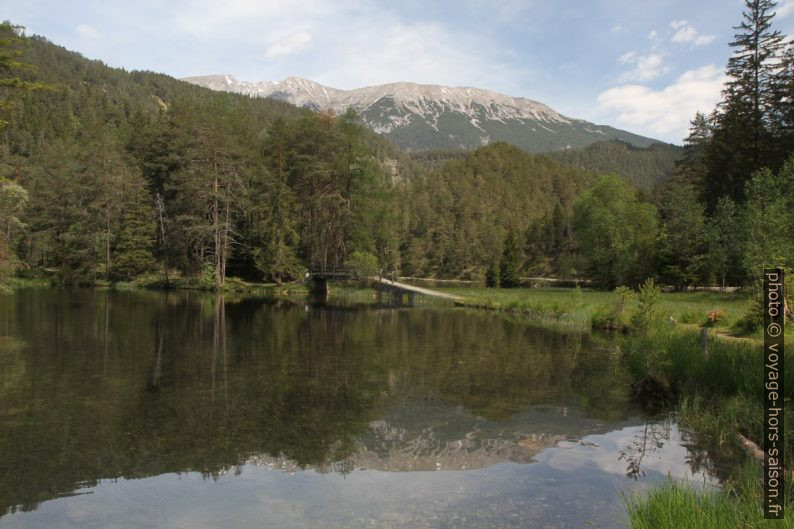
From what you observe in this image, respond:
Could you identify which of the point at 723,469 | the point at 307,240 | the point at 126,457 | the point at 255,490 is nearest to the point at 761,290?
the point at 723,469

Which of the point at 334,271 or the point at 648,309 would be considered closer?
the point at 648,309

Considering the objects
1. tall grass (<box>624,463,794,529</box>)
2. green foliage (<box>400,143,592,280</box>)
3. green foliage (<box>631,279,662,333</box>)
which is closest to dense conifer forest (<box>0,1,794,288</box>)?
green foliage (<box>631,279,662,333</box>)

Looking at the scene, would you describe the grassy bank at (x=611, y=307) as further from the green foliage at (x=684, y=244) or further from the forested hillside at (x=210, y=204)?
the forested hillside at (x=210, y=204)

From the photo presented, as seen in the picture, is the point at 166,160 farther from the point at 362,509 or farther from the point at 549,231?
the point at 549,231

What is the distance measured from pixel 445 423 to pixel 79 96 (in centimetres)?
18022

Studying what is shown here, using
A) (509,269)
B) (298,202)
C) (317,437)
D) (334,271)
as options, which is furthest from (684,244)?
(317,437)

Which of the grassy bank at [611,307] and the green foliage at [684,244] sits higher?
the green foliage at [684,244]

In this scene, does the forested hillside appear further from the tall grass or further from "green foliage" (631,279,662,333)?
the tall grass

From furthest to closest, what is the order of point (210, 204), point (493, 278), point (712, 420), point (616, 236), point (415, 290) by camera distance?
1. point (493, 278)
2. point (210, 204)
3. point (616, 236)
4. point (415, 290)
5. point (712, 420)

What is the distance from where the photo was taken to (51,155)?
294ft

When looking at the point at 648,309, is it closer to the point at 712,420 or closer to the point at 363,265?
the point at 712,420

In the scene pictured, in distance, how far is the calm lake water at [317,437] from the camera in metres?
8.25

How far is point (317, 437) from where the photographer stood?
1166 cm

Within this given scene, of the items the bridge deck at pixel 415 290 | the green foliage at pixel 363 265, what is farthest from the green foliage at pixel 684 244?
the green foliage at pixel 363 265
